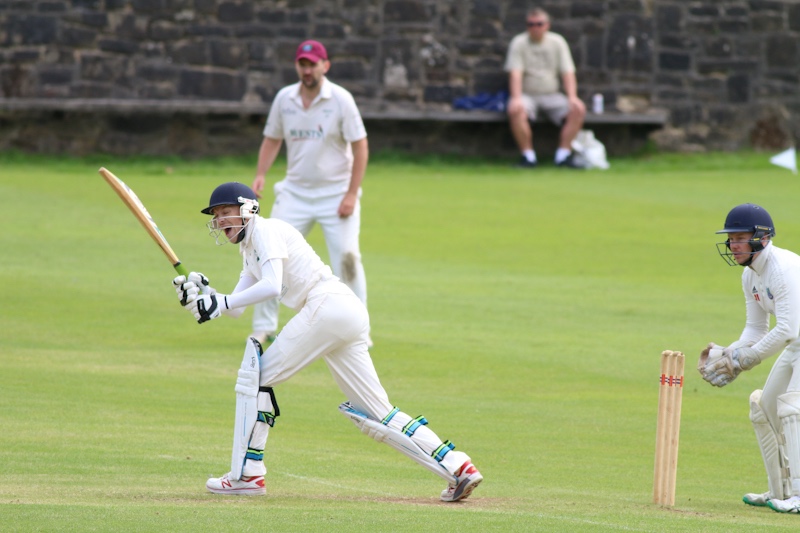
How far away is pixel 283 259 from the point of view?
250 inches

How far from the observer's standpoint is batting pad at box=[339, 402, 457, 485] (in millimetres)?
6273

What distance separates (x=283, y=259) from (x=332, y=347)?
490 millimetres

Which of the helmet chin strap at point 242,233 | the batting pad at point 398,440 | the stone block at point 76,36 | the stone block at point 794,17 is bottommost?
the batting pad at point 398,440

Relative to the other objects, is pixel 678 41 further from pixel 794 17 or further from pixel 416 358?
pixel 416 358

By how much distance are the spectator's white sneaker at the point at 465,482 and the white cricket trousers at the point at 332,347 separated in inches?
19.1

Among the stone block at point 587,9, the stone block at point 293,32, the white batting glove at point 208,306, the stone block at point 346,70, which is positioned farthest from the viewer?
the stone block at point 587,9

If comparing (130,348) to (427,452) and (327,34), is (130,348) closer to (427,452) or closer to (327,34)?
(427,452)

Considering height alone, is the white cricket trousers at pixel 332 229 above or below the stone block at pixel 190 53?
below

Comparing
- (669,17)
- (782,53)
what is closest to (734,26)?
(782,53)

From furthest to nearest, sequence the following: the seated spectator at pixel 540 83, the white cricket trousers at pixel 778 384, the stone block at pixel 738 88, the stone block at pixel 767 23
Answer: the stone block at pixel 738 88 < the stone block at pixel 767 23 < the seated spectator at pixel 540 83 < the white cricket trousers at pixel 778 384

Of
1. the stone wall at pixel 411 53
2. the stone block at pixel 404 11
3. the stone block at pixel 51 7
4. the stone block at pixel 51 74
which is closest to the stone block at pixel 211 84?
the stone wall at pixel 411 53

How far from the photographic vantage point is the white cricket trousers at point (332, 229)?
33.1 ft

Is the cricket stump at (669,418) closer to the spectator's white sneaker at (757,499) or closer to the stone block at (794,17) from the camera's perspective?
the spectator's white sneaker at (757,499)

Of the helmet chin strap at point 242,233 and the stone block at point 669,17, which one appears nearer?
the helmet chin strap at point 242,233
